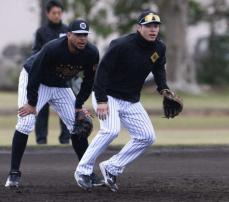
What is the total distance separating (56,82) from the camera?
9.77 meters

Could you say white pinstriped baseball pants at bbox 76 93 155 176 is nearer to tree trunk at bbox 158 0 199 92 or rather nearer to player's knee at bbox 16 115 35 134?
player's knee at bbox 16 115 35 134

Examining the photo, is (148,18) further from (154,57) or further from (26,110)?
(26,110)

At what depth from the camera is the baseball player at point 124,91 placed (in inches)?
356

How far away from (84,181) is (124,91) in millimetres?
963

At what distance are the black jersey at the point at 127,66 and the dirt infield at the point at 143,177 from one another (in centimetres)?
97

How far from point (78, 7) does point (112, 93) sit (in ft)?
76.2

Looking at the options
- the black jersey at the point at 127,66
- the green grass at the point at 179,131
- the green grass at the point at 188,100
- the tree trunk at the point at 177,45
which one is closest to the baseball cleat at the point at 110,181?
the black jersey at the point at 127,66

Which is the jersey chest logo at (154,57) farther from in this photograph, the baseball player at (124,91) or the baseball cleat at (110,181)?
the baseball cleat at (110,181)

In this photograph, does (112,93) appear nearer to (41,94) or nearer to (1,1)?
(41,94)

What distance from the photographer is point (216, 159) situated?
39.8 feet

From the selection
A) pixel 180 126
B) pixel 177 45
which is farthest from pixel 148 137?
pixel 177 45

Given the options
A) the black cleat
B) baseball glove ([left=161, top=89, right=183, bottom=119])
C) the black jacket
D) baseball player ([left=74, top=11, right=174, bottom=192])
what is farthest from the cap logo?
the black jacket

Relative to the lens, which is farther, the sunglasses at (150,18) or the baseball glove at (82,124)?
the baseball glove at (82,124)

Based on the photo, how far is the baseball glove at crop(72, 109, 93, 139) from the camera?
379 inches
